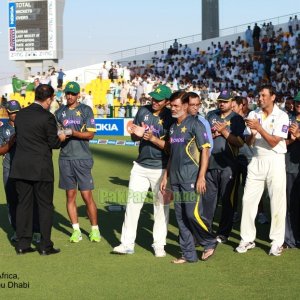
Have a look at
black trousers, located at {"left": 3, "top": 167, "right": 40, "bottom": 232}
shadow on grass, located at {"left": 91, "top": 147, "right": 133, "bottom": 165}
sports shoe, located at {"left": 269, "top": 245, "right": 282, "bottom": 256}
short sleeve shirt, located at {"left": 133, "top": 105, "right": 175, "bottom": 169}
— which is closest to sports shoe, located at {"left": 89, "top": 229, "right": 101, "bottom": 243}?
black trousers, located at {"left": 3, "top": 167, "right": 40, "bottom": 232}

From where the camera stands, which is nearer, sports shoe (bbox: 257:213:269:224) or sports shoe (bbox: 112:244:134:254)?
sports shoe (bbox: 112:244:134:254)

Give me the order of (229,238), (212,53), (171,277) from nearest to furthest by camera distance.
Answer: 1. (171,277)
2. (229,238)
3. (212,53)

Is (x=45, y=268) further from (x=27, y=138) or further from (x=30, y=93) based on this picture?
(x=30, y=93)

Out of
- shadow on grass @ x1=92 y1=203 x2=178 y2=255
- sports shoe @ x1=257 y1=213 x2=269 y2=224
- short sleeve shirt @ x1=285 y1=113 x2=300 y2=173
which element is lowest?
shadow on grass @ x1=92 y1=203 x2=178 y2=255

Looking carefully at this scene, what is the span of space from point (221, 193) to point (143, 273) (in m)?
1.98

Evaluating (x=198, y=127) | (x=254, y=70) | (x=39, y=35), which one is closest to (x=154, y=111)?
(x=198, y=127)

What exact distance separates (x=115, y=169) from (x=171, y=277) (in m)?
10.6

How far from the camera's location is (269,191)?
25.8ft

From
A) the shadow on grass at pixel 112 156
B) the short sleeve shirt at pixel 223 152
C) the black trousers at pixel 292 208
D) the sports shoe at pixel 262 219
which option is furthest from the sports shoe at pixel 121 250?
the shadow on grass at pixel 112 156

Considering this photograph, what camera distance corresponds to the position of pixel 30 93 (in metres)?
38.1

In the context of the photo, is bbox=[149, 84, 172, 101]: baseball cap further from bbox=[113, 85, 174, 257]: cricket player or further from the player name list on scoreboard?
the player name list on scoreboard

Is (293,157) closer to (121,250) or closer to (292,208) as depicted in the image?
(292,208)

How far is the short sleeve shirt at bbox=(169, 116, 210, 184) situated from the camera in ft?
24.0

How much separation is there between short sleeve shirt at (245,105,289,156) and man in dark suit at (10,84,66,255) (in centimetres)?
226
